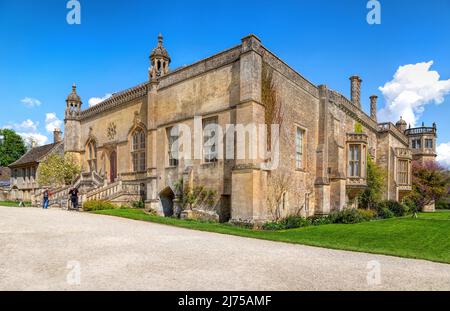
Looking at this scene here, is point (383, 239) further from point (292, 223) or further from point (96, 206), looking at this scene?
point (96, 206)

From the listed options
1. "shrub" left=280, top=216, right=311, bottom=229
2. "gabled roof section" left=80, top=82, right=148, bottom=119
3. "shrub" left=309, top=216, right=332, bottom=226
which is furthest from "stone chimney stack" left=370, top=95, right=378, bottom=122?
"gabled roof section" left=80, top=82, right=148, bottom=119

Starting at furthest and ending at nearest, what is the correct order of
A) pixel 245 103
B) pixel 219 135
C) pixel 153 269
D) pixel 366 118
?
pixel 366 118 → pixel 219 135 → pixel 245 103 → pixel 153 269

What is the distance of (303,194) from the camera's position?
63.6 ft

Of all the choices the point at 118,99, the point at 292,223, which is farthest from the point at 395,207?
the point at 118,99

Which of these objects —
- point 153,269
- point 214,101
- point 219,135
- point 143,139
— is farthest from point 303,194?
point 153,269

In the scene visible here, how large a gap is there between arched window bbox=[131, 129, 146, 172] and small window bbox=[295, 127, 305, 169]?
11076 millimetres

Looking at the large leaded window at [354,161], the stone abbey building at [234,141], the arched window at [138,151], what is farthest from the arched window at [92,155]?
the large leaded window at [354,161]

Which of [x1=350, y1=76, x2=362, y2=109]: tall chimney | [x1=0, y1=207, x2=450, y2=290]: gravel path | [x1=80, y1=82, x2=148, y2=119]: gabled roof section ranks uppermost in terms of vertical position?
[x1=350, y1=76, x2=362, y2=109]: tall chimney

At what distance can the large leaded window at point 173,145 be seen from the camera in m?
19.7

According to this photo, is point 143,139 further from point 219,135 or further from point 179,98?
point 219,135

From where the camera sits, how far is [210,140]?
17.6 m

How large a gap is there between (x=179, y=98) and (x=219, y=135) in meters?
4.45

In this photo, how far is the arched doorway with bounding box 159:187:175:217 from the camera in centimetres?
2034

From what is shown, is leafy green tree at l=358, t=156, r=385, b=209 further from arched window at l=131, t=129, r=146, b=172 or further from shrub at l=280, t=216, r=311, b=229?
arched window at l=131, t=129, r=146, b=172
